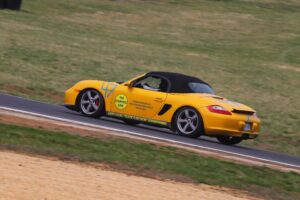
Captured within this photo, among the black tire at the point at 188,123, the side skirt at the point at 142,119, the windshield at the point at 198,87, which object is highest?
the windshield at the point at 198,87

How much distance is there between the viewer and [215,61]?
1267 inches

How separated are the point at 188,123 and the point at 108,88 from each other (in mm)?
1972

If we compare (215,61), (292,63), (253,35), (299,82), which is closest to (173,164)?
(299,82)

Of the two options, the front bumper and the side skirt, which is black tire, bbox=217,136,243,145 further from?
the front bumper

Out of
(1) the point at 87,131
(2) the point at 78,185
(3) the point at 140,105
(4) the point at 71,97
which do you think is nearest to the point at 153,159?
(1) the point at 87,131

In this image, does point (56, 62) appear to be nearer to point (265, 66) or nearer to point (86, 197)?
point (265, 66)

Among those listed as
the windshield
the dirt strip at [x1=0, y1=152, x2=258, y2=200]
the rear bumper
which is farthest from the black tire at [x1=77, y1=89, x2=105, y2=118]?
the dirt strip at [x1=0, y1=152, x2=258, y2=200]

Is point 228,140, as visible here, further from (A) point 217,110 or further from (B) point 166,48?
(B) point 166,48

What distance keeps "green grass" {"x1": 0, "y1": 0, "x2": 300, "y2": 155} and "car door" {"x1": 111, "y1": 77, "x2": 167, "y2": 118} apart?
138 inches

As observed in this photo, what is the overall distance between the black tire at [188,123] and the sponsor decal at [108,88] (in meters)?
1.58

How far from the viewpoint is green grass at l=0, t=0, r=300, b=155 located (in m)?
24.3

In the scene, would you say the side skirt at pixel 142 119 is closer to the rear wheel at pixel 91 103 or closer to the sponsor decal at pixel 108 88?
the rear wheel at pixel 91 103

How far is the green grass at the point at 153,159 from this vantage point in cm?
1249

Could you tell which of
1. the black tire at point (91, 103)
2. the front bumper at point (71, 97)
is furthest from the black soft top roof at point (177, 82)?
the front bumper at point (71, 97)
